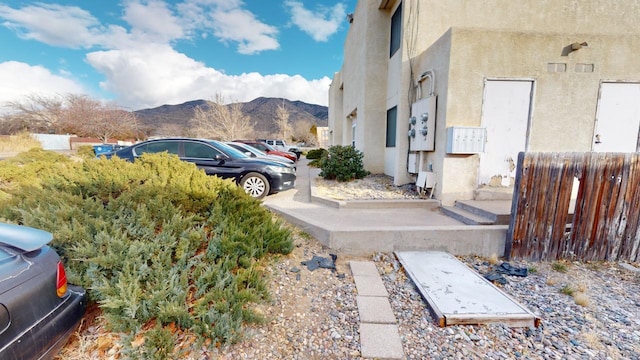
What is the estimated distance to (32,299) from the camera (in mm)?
1691

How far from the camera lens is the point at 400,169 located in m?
7.06

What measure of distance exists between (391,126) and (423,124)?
2363 mm

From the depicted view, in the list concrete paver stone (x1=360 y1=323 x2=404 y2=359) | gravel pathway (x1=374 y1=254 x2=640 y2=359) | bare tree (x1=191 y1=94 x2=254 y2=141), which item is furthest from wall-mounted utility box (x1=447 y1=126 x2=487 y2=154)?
bare tree (x1=191 y1=94 x2=254 y2=141)

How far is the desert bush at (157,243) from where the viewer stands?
2.18m

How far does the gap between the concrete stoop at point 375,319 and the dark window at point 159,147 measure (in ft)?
18.0

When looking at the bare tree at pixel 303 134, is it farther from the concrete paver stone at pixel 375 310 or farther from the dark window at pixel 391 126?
the concrete paver stone at pixel 375 310

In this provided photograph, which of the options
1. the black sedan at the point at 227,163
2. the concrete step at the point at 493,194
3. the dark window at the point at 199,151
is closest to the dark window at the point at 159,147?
the black sedan at the point at 227,163

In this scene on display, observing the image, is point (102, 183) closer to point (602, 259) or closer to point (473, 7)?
point (602, 259)

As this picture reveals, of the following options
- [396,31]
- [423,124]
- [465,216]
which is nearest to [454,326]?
[465,216]

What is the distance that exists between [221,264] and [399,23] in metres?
7.63

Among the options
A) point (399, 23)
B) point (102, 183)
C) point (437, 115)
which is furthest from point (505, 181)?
point (102, 183)

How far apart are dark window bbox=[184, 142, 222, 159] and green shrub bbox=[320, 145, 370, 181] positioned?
2921 millimetres

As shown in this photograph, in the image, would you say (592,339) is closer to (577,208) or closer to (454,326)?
(454,326)

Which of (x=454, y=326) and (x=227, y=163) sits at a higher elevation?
(x=227, y=163)
